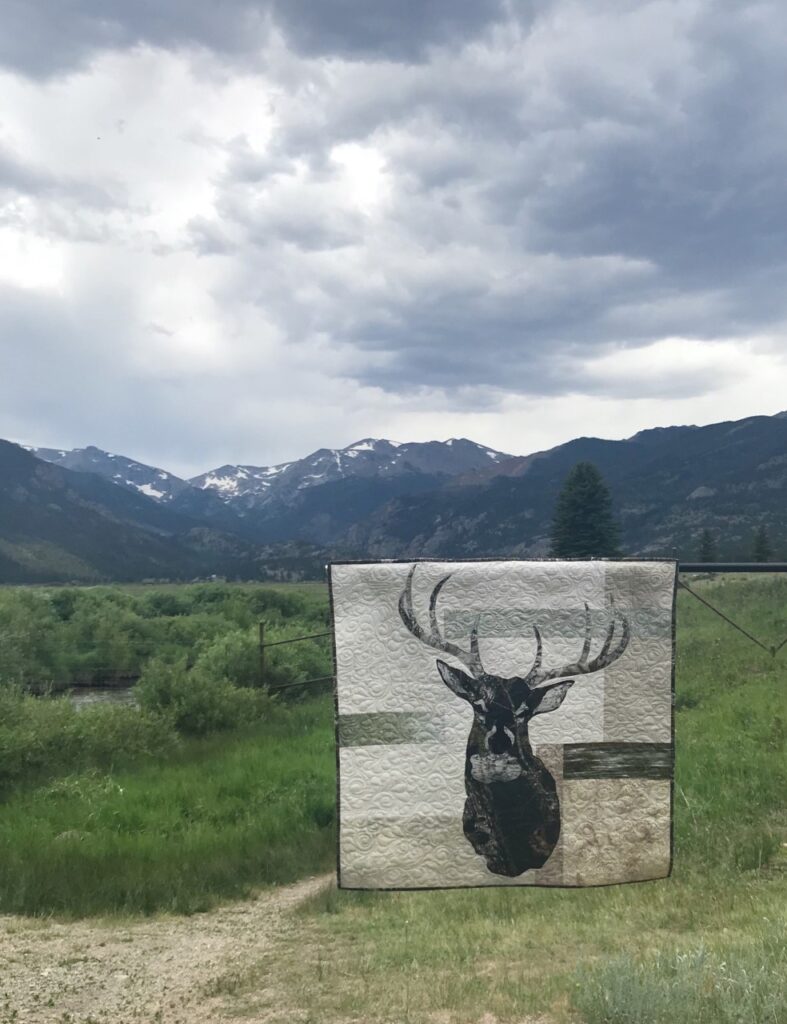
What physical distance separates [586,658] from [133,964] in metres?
4.38

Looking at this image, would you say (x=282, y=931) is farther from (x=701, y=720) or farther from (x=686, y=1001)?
(x=701, y=720)

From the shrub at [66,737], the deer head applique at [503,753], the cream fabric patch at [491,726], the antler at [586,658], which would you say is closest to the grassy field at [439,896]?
the shrub at [66,737]

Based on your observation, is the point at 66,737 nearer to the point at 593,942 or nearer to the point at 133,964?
the point at 133,964

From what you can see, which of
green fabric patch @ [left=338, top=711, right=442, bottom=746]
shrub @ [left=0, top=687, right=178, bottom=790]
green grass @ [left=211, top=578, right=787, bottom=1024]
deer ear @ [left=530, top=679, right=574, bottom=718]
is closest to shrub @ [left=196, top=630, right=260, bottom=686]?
shrub @ [left=0, top=687, right=178, bottom=790]

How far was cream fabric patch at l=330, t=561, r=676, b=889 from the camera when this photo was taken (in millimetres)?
6129

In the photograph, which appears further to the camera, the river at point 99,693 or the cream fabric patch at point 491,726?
the river at point 99,693

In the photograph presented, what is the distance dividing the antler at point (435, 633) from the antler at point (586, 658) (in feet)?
1.27

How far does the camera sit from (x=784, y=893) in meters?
7.16

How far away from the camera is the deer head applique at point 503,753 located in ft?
20.1

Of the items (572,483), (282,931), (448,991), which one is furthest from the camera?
(572,483)

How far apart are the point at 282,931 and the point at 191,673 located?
1126cm

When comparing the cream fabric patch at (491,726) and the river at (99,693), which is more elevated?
the cream fabric patch at (491,726)

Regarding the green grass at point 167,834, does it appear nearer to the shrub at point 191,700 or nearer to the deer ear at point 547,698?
the shrub at point 191,700

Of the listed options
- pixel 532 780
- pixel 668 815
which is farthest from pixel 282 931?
pixel 668 815
